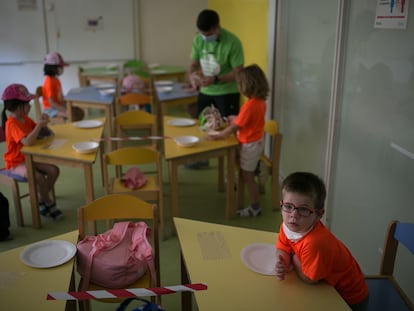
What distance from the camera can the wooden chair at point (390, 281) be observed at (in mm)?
2045

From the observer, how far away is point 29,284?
1.77m

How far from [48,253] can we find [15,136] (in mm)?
1942

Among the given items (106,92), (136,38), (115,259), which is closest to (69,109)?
(106,92)

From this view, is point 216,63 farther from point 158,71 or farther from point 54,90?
point 158,71

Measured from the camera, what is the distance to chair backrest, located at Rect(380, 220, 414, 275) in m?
2.04

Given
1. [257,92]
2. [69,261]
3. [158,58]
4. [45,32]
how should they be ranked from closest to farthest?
[69,261] → [257,92] → [45,32] → [158,58]

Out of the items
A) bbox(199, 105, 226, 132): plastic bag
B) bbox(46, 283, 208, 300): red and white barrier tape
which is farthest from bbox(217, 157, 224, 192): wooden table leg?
bbox(46, 283, 208, 300): red and white barrier tape

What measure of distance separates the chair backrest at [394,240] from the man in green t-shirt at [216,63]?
2671 millimetres

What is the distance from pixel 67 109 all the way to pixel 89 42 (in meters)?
3.22

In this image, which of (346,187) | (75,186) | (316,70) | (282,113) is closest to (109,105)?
(75,186)

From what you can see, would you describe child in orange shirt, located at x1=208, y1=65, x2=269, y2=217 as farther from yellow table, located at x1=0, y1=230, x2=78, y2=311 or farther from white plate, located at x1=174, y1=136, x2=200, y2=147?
yellow table, located at x1=0, y1=230, x2=78, y2=311

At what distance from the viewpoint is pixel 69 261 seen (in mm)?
1938

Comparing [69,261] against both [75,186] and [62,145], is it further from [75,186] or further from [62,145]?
[75,186]

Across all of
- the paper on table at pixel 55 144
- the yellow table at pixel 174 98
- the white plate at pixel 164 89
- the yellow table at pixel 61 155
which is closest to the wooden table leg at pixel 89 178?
the yellow table at pixel 61 155
